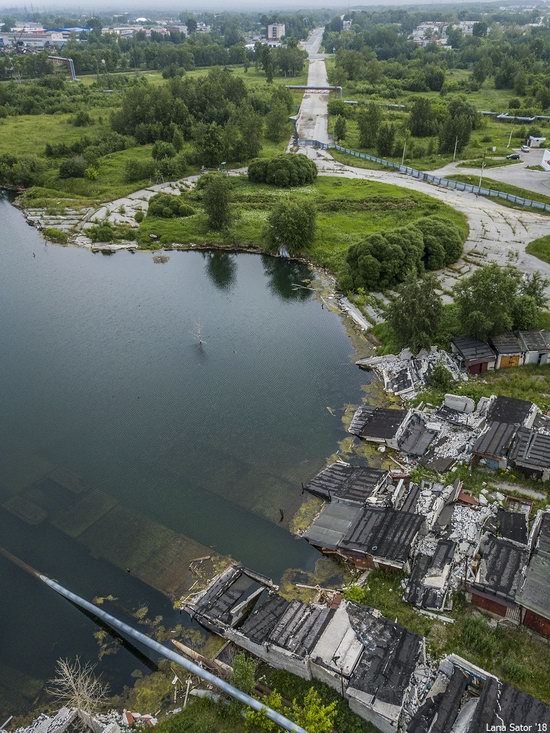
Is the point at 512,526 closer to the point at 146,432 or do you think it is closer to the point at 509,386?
the point at 509,386

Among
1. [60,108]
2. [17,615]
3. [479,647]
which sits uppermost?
[60,108]

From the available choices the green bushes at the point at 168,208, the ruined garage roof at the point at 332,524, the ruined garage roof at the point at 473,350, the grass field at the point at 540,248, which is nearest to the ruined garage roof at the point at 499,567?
the ruined garage roof at the point at 332,524

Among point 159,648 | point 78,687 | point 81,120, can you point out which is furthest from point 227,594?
point 81,120

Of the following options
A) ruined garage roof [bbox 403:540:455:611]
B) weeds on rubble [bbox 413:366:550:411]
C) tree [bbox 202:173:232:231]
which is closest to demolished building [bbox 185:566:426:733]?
ruined garage roof [bbox 403:540:455:611]

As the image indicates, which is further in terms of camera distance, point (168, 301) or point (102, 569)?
point (168, 301)

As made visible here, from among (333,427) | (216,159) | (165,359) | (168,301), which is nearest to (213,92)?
(216,159)

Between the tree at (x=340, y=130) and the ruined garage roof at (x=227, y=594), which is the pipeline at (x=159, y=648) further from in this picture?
the tree at (x=340, y=130)

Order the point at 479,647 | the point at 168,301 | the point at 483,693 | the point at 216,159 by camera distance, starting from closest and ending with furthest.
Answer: the point at 483,693
the point at 479,647
the point at 168,301
the point at 216,159

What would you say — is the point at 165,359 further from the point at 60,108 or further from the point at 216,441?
the point at 60,108

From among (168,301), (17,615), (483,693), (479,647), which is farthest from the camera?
(168,301)
